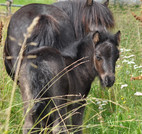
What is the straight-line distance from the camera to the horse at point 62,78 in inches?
109

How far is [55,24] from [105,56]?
720mm

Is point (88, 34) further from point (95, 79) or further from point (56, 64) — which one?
point (56, 64)

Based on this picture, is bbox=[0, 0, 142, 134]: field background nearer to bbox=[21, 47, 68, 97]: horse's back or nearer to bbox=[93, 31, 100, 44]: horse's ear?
bbox=[21, 47, 68, 97]: horse's back

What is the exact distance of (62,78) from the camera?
9.69 ft

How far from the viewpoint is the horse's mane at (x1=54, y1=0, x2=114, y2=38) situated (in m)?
4.09

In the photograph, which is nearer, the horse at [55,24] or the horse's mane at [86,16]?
the horse at [55,24]

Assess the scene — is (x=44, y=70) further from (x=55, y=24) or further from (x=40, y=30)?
(x=55, y=24)

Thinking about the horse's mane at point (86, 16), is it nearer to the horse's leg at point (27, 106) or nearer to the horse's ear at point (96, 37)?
the horse's ear at point (96, 37)

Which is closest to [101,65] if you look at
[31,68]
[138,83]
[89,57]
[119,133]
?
[89,57]

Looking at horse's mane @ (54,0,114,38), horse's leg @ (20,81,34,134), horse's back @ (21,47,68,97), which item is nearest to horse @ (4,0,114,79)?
horse's mane @ (54,0,114,38)

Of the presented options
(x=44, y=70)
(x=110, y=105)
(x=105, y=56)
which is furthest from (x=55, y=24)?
(x=110, y=105)

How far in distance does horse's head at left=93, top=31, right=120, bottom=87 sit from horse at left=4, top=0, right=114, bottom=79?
1.12ft

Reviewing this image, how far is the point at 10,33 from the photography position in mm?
3629

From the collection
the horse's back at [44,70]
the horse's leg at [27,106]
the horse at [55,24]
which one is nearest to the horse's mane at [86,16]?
the horse at [55,24]
